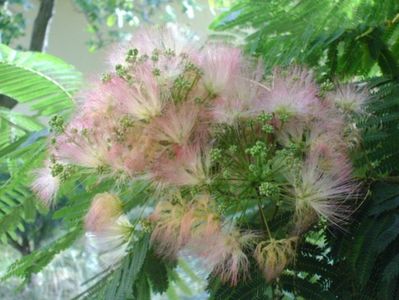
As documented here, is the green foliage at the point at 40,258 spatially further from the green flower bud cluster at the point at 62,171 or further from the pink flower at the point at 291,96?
the pink flower at the point at 291,96

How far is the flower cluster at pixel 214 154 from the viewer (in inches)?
19.8

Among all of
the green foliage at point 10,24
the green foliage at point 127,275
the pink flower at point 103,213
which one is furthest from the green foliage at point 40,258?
the green foliage at point 10,24

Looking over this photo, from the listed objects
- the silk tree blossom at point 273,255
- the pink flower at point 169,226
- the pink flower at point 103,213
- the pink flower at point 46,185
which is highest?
the pink flower at point 46,185

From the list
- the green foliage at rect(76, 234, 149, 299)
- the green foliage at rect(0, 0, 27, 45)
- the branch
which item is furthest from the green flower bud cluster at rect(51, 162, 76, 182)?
the green foliage at rect(0, 0, 27, 45)

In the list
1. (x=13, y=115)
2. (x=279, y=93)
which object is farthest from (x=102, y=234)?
(x=13, y=115)

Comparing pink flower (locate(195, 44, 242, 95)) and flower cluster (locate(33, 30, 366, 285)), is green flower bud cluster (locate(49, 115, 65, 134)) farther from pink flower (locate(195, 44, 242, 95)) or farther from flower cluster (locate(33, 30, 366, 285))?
pink flower (locate(195, 44, 242, 95))

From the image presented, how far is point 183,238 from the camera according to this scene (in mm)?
499

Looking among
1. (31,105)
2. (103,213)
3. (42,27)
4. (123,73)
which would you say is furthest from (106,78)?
(42,27)

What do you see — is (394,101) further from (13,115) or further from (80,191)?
(13,115)

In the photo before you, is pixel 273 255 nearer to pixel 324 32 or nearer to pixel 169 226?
pixel 169 226

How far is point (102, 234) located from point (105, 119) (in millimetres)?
102

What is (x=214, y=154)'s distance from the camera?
0.50 m

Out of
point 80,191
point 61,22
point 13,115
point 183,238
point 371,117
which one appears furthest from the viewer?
point 61,22

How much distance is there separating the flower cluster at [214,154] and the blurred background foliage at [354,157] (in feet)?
0.15
